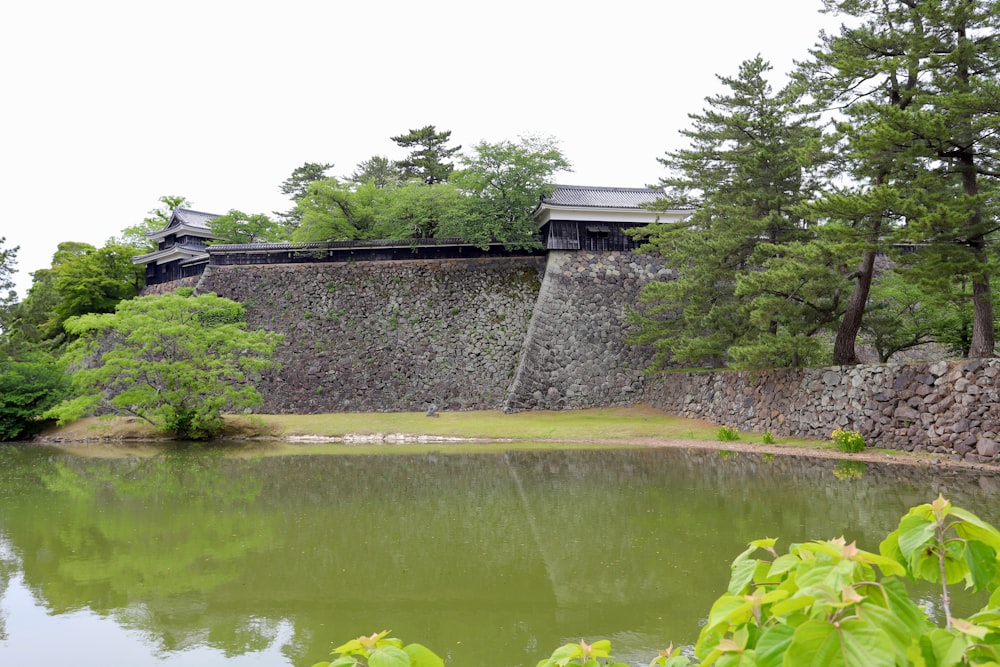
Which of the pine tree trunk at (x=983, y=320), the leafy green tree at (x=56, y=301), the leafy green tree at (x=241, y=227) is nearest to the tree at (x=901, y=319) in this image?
the pine tree trunk at (x=983, y=320)

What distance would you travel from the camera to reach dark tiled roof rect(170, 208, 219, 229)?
34375 millimetres

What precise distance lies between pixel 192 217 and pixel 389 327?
16.0m

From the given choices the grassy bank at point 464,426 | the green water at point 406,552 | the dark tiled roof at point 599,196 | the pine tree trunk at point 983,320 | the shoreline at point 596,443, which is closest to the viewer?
the green water at point 406,552

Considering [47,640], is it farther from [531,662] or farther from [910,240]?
[910,240]

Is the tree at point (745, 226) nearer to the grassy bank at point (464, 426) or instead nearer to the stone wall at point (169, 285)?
the grassy bank at point (464, 426)

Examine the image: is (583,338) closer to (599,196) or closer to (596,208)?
(596,208)

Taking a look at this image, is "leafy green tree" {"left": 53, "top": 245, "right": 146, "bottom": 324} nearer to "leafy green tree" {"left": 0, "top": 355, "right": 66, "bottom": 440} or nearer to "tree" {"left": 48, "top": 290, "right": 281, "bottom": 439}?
"leafy green tree" {"left": 0, "top": 355, "right": 66, "bottom": 440}

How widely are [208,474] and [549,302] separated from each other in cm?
1470

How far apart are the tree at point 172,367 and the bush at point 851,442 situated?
57.3 feet

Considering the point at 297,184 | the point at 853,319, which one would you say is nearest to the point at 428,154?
the point at 297,184

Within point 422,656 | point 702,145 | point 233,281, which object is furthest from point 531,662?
point 233,281

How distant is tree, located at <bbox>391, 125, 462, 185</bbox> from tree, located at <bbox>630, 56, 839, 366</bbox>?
66.7ft

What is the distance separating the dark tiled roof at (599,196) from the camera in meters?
26.2

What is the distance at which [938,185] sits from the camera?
13.4 meters
